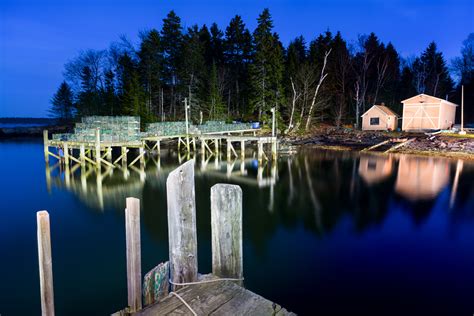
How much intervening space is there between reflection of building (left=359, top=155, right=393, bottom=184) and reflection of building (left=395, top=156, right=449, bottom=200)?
0.82 metres

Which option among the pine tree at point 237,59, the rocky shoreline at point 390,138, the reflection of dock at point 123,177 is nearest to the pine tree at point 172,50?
the pine tree at point 237,59

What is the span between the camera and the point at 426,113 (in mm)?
36312

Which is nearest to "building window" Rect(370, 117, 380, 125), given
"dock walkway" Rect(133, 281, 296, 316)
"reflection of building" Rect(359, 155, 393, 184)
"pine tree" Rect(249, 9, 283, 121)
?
"pine tree" Rect(249, 9, 283, 121)

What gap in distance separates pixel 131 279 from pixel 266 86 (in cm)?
3874

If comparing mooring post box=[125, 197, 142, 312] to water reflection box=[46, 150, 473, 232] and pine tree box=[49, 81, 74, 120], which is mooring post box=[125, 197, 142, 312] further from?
pine tree box=[49, 81, 74, 120]

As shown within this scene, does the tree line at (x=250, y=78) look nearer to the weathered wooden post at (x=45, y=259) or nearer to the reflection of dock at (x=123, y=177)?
the reflection of dock at (x=123, y=177)

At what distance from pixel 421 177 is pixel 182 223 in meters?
20.0

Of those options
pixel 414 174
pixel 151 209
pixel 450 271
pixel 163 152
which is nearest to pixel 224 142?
pixel 163 152

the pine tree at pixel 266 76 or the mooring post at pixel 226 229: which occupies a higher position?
the pine tree at pixel 266 76

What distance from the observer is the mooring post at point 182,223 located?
127 inches

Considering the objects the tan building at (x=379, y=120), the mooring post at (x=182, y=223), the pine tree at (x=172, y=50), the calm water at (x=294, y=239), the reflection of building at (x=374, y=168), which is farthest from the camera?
the pine tree at (x=172, y=50)

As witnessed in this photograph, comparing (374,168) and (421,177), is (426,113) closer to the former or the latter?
(374,168)

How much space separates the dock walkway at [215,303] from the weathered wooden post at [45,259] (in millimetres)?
1023

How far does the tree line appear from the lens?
132 ft
